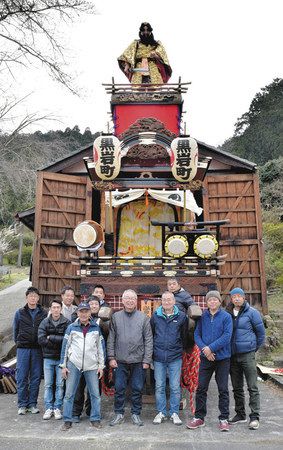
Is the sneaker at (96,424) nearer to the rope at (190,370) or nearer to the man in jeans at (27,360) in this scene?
the man in jeans at (27,360)

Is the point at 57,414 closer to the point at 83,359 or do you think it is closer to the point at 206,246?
the point at 83,359

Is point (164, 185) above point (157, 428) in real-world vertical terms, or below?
above

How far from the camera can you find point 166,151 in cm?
1015

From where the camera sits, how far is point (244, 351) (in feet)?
19.5

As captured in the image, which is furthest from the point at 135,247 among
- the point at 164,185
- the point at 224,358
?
the point at 224,358

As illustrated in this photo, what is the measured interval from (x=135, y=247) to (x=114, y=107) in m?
4.28

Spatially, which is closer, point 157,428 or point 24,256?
point 157,428

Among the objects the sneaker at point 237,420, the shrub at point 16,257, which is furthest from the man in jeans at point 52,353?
the shrub at point 16,257

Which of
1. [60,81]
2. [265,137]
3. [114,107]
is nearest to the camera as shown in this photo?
[60,81]

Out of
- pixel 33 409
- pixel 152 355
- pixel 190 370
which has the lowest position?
pixel 33 409

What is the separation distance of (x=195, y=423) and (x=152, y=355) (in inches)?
41.4

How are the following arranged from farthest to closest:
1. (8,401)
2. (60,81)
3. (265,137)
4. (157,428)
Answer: (265,137), (60,81), (8,401), (157,428)

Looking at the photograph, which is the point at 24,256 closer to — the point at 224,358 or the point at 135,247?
the point at 135,247

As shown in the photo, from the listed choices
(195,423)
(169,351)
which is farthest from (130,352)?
(195,423)
